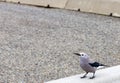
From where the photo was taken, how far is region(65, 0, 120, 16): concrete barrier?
13.3 m

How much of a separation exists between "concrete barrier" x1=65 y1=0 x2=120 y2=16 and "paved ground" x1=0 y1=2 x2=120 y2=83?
0.44m

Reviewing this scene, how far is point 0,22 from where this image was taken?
11.5 metres

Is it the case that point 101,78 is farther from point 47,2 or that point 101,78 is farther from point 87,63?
point 47,2

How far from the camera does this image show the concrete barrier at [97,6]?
13283 millimetres

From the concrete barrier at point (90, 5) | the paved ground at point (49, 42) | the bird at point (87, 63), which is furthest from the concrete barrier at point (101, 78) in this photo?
the concrete barrier at point (90, 5)

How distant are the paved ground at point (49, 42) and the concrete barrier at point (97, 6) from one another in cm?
44

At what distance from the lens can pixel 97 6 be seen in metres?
13.8

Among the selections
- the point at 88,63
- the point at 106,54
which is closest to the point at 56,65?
the point at 106,54

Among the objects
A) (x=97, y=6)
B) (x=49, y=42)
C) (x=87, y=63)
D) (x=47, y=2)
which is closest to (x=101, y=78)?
(x=87, y=63)

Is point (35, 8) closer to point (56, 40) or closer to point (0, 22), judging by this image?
point (0, 22)

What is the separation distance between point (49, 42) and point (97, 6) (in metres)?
5.56

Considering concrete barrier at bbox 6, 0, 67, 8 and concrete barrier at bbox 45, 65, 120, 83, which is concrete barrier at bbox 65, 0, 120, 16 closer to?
concrete barrier at bbox 6, 0, 67, 8

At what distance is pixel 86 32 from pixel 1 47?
3.11 metres

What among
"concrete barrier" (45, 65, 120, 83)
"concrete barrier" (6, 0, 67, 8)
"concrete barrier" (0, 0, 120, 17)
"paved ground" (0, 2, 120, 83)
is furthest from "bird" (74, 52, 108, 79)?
"concrete barrier" (6, 0, 67, 8)
